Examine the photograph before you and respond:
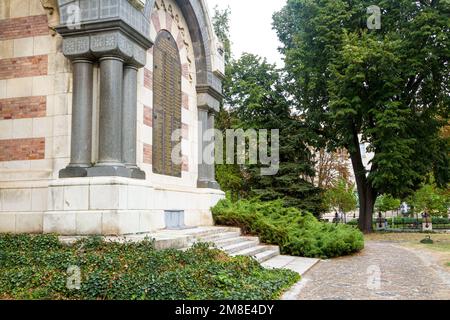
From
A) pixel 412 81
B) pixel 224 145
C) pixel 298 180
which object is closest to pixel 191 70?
pixel 298 180

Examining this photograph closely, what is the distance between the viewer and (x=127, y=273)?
240 inches

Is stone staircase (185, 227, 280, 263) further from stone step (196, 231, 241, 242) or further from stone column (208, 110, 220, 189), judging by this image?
stone column (208, 110, 220, 189)

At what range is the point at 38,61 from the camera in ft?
31.2

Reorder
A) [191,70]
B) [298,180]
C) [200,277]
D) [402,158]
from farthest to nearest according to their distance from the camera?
[298,180] < [402,158] < [191,70] < [200,277]

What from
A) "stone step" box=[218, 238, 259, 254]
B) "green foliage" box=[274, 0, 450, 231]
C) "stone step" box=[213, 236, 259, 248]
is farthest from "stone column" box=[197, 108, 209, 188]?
"green foliage" box=[274, 0, 450, 231]

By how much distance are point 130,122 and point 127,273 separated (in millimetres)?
4118

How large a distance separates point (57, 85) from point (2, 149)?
183 centimetres

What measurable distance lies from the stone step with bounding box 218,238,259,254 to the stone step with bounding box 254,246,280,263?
0.43 meters

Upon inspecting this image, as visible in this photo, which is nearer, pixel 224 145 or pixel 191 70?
pixel 191 70

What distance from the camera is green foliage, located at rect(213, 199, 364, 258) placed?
1193 cm

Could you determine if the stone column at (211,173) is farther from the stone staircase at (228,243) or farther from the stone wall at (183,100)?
the stone staircase at (228,243)

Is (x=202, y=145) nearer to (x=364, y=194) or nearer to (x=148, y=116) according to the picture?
(x=148, y=116)
